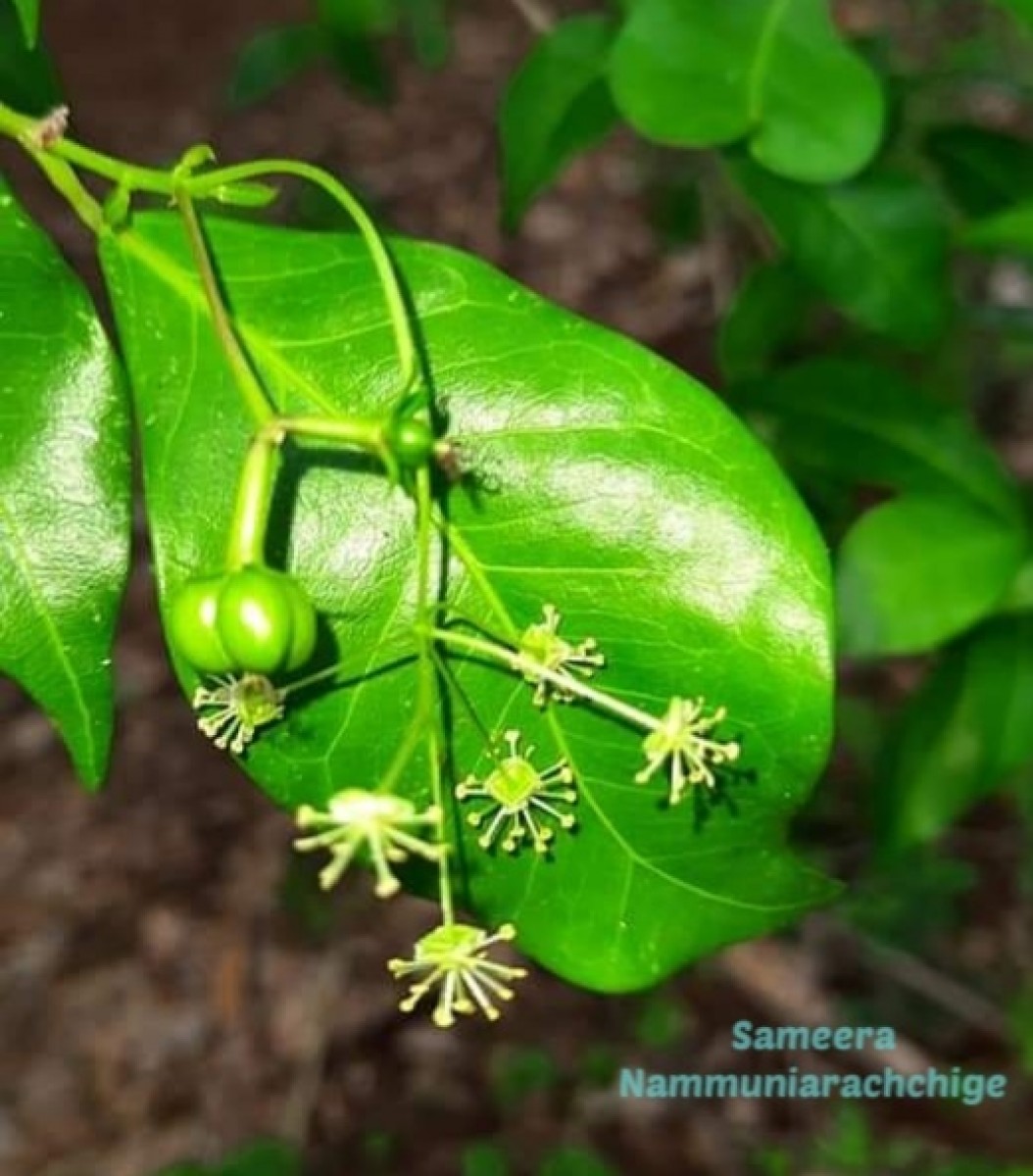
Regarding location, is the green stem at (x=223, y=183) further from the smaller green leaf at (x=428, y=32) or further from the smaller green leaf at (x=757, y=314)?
the smaller green leaf at (x=428, y=32)

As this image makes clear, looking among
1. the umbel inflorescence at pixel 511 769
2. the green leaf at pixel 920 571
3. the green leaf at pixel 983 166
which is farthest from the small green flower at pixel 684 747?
the green leaf at pixel 983 166

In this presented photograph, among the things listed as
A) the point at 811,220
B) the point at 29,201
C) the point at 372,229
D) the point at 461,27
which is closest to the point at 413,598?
the point at 372,229

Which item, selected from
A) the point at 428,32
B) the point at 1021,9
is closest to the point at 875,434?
the point at 1021,9

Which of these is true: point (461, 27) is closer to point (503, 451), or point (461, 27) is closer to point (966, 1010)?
point (966, 1010)

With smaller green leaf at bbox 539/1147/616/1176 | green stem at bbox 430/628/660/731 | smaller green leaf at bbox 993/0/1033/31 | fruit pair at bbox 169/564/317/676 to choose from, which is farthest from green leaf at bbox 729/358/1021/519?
smaller green leaf at bbox 539/1147/616/1176

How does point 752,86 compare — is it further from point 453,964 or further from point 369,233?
point 453,964

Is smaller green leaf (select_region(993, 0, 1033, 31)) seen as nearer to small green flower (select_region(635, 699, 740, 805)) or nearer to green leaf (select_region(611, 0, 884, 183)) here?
green leaf (select_region(611, 0, 884, 183))

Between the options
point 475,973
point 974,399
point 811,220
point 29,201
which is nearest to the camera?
point 475,973
